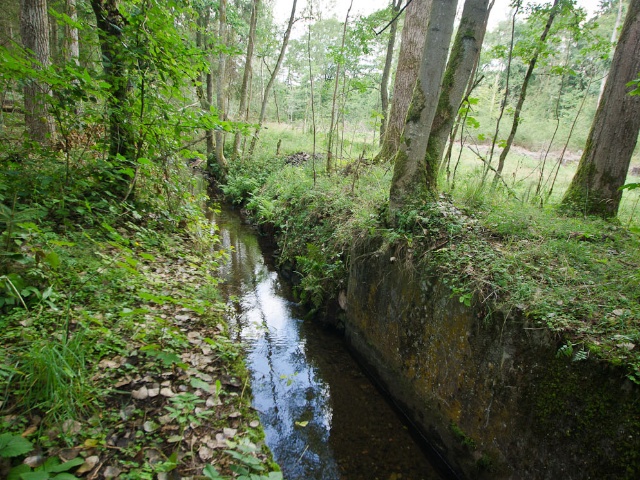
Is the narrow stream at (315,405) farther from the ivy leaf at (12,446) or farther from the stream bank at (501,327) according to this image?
the ivy leaf at (12,446)

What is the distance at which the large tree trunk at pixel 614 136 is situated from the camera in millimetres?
4883

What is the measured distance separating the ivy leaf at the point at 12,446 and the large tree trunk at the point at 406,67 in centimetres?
727

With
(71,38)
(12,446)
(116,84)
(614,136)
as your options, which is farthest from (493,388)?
→ (71,38)

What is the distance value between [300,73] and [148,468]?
38.1 m

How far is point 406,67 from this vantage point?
7551 mm

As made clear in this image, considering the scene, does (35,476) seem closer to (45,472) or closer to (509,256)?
(45,472)

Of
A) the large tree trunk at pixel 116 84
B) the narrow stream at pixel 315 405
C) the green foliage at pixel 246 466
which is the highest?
the large tree trunk at pixel 116 84

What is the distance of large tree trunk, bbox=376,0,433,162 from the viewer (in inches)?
289

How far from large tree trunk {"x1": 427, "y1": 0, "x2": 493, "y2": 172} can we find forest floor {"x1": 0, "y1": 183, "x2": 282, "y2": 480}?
3969 millimetres

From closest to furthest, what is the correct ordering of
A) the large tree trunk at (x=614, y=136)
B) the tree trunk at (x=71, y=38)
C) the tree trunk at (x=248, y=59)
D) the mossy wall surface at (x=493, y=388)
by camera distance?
the mossy wall surface at (x=493, y=388) < the tree trunk at (x=71, y=38) < the large tree trunk at (x=614, y=136) < the tree trunk at (x=248, y=59)

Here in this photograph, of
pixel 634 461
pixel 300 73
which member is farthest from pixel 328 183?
pixel 300 73

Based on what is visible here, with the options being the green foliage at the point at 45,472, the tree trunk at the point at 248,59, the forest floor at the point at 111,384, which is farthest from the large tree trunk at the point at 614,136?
the tree trunk at the point at 248,59

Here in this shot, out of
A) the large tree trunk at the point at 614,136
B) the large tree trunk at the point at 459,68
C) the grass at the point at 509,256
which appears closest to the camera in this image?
the grass at the point at 509,256

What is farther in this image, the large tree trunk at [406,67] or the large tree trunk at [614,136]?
the large tree trunk at [406,67]
